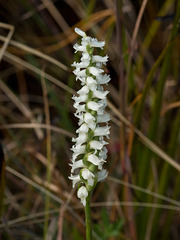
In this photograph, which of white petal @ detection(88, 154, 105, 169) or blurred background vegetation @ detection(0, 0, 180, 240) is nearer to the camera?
white petal @ detection(88, 154, 105, 169)

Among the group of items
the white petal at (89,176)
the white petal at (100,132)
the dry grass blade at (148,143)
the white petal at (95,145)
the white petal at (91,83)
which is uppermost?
the dry grass blade at (148,143)

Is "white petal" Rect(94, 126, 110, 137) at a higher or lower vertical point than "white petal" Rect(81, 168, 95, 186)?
higher

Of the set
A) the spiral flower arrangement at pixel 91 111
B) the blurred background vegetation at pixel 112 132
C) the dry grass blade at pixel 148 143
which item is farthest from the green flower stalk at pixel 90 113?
the dry grass blade at pixel 148 143

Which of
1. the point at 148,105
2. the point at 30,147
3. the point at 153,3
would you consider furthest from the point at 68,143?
the point at 153,3

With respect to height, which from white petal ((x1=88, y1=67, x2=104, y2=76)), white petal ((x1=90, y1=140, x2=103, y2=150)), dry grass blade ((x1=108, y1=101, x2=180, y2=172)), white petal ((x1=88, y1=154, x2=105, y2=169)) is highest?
dry grass blade ((x1=108, y1=101, x2=180, y2=172))

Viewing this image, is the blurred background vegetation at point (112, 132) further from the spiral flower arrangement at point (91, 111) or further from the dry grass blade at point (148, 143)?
the spiral flower arrangement at point (91, 111)

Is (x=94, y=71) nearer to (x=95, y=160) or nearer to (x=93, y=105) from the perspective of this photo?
(x=93, y=105)

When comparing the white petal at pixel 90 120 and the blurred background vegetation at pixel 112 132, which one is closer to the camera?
the white petal at pixel 90 120

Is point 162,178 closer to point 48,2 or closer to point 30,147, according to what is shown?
point 30,147

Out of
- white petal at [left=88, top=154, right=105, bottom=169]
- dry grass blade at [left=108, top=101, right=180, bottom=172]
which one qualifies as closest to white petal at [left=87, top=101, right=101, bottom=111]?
white petal at [left=88, top=154, right=105, bottom=169]

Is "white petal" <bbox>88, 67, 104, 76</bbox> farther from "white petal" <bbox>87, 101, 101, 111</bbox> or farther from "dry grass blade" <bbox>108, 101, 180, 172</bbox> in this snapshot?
"dry grass blade" <bbox>108, 101, 180, 172</bbox>
